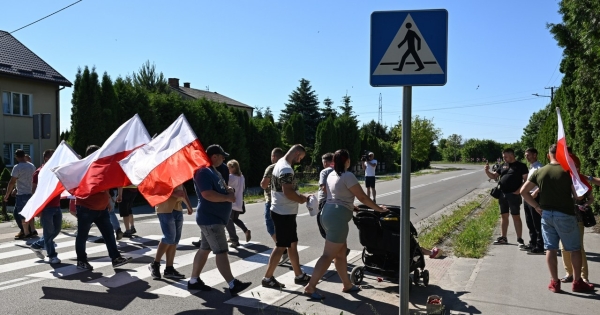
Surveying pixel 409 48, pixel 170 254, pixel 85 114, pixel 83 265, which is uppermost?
pixel 85 114

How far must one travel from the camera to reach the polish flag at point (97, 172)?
783cm

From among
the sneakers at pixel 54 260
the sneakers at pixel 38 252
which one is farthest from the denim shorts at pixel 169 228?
the sneakers at pixel 38 252

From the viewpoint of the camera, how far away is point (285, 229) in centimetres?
729

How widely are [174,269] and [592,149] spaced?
10823 millimetres

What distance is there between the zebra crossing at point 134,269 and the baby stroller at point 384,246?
1106 mm

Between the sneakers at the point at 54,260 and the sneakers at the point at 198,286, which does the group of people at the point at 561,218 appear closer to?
the sneakers at the point at 198,286

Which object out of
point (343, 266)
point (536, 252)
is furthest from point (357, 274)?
point (536, 252)

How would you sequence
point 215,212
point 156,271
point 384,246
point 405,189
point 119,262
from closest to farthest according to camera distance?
point 405,189 < point 215,212 < point 384,246 < point 156,271 < point 119,262

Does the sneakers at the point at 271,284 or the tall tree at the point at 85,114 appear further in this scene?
the tall tree at the point at 85,114

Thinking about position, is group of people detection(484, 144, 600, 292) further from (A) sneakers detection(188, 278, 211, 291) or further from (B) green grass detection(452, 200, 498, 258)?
(A) sneakers detection(188, 278, 211, 291)

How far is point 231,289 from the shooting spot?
6883mm

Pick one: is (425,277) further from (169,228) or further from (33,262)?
(33,262)

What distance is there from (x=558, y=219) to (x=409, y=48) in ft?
12.3

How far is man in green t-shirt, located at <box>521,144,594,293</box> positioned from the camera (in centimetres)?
678
